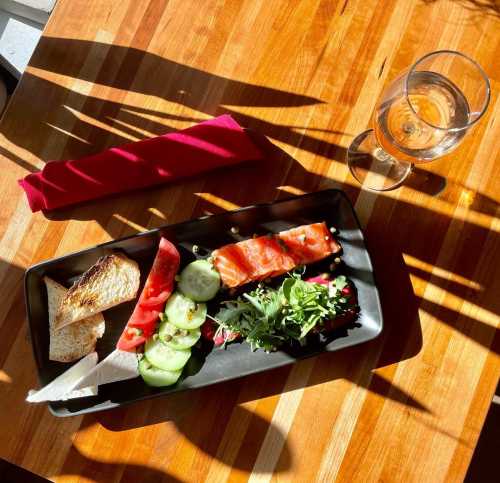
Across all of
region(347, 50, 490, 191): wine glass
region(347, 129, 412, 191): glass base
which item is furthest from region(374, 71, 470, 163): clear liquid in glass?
region(347, 129, 412, 191): glass base

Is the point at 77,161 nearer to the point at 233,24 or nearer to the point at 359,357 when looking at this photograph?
the point at 233,24

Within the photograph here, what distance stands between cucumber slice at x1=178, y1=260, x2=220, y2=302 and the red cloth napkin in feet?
1.07

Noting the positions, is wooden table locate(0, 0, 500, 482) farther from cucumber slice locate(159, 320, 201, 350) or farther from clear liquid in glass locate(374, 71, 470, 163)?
clear liquid in glass locate(374, 71, 470, 163)

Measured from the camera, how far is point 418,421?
173 cm

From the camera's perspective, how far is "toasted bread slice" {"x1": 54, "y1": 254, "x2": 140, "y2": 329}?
1.71m

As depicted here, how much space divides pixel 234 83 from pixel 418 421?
130 cm

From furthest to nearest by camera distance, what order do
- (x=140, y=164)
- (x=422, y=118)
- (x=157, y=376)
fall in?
(x=140, y=164), (x=157, y=376), (x=422, y=118)

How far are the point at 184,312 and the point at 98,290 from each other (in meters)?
0.29

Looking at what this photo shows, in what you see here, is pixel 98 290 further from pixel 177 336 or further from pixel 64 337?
pixel 177 336

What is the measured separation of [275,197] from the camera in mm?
1812

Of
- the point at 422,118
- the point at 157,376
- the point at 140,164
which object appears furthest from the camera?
the point at 140,164

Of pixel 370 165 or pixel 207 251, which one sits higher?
pixel 370 165

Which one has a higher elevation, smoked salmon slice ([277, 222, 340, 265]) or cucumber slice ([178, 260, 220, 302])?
smoked salmon slice ([277, 222, 340, 265])

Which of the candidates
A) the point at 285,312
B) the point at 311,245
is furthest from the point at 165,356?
the point at 311,245
